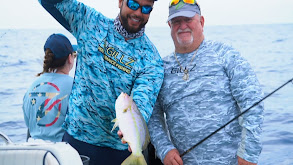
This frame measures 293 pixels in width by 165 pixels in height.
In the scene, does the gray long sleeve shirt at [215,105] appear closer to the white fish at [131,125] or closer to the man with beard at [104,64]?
the man with beard at [104,64]

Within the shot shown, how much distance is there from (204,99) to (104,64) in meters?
0.87

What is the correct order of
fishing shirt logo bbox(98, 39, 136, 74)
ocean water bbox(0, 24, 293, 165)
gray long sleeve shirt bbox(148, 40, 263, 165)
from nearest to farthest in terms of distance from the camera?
gray long sleeve shirt bbox(148, 40, 263, 165) → fishing shirt logo bbox(98, 39, 136, 74) → ocean water bbox(0, 24, 293, 165)

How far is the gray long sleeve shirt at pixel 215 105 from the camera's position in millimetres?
3314

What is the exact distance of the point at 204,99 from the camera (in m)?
3.45

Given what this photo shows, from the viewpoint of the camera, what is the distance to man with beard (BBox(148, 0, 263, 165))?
333 cm

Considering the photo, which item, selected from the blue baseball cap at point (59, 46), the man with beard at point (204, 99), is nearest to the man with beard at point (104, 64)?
the man with beard at point (204, 99)

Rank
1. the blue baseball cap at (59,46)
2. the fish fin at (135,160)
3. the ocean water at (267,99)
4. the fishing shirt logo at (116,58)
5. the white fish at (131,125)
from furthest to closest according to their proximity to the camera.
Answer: the ocean water at (267,99) → the blue baseball cap at (59,46) → the fishing shirt logo at (116,58) → the fish fin at (135,160) → the white fish at (131,125)

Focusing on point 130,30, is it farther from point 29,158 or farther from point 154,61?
point 29,158

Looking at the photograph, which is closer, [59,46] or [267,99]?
[59,46]

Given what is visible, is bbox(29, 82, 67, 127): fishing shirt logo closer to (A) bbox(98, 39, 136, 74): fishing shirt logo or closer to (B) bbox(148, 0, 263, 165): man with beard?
(A) bbox(98, 39, 136, 74): fishing shirt logo

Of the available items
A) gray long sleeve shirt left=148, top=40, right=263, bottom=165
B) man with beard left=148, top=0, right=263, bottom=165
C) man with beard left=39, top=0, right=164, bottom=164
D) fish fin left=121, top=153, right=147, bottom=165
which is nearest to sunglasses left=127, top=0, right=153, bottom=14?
man with beard left=39, top=0, right=164, bottom=164

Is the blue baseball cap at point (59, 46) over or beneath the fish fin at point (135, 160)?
over

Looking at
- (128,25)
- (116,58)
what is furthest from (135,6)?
(116,58)

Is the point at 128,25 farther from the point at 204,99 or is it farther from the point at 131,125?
the point at 131,125
